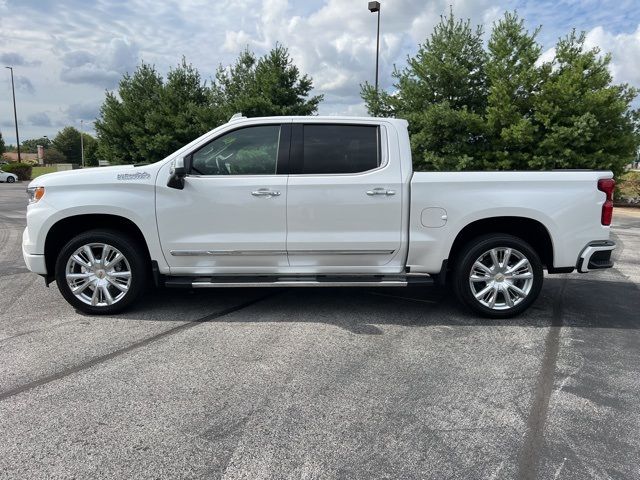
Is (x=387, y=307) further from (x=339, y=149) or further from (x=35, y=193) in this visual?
(x=35, y=193)

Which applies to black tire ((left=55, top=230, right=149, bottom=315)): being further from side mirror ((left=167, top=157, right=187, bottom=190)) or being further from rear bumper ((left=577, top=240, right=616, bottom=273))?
rear bumper ((left=577, top=240, right=616, bottom=273))

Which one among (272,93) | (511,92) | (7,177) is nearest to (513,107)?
(511,92)

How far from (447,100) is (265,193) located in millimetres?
13568

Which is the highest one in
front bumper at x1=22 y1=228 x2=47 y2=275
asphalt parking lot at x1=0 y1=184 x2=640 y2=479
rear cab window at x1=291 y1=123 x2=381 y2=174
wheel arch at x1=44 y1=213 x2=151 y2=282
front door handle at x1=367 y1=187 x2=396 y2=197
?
rear cab window at x1=291 y1=123 x2=381 y2=174

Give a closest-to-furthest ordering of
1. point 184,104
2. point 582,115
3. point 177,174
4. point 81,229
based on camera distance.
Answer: point 177,174 → point 81,229 → point 582,115 → point 184,104

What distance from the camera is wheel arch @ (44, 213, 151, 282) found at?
493cm

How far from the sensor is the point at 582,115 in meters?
15.1

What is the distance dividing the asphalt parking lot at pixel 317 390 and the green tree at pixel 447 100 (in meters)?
11.1

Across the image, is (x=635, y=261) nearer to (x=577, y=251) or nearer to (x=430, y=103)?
(x=577, y=251)

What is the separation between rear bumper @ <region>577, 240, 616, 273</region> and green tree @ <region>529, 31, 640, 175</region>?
11.6 m

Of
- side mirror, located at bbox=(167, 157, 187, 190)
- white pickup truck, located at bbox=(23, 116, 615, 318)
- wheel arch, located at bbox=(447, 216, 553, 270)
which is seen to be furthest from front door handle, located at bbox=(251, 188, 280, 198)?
wheel arch, located at bbox=(447, 216, 553, 270)

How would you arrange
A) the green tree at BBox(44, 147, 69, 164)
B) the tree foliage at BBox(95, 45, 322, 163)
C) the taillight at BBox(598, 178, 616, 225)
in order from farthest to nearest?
the green tree at BBox(44, 147, 69, 164)
the tree foliage at BBox(95, 45, 322, 163)
the taillight at BBox(598, 178, 616, 225)

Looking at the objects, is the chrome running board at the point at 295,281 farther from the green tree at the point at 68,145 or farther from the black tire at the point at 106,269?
the green tree at the point at 68,145

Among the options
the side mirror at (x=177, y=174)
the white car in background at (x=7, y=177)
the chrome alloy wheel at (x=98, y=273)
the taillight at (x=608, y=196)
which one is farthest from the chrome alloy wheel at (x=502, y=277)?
the white car in background at (x=7, y=177)
